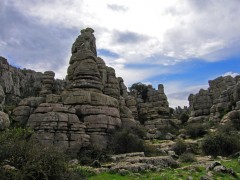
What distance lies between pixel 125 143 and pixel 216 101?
30988mm

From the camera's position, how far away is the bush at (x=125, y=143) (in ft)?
114

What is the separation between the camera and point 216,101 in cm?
6078

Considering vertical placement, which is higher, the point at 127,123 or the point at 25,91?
the point at 25,91

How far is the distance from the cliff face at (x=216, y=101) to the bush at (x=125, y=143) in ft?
75.6

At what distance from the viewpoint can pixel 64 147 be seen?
31609 mm

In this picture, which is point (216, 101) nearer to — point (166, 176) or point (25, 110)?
point (25, 110)

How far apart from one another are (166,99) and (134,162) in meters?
45.1

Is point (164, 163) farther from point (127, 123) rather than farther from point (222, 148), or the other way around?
point (127, 123)

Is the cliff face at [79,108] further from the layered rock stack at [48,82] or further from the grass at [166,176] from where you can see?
the grass at [166,176]

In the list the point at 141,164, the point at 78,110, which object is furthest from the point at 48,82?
the point at 141,164

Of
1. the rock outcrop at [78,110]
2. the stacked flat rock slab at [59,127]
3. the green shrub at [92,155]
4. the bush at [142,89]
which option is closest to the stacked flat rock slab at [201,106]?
the bush at [142,89]

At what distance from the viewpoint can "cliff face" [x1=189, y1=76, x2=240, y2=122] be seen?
183 feet

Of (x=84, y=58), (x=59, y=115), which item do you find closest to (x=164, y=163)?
(x=59, y=115)

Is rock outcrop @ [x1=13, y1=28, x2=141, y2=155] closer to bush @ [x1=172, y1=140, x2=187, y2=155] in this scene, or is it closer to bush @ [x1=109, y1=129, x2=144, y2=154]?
bush @ [x1=109, y1=129, x2=144, y2=154]
